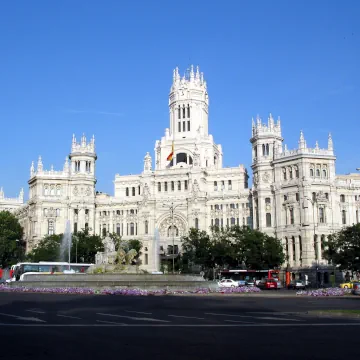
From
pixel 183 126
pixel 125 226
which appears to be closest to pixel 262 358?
pixel 125 226

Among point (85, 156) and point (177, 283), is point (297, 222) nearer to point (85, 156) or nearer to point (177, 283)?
point (85, 156)

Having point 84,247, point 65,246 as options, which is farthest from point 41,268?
point 65,246

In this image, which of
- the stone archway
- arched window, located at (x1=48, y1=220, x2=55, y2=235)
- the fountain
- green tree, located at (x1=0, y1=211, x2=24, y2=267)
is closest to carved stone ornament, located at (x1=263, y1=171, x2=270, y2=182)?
the stone archway

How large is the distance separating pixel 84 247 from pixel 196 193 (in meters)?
27.2

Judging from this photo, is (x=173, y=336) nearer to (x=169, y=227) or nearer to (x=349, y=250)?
(x=349, y=250)

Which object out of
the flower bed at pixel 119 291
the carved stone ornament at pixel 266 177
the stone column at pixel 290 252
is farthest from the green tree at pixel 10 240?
the flower bed at pixel 119 291

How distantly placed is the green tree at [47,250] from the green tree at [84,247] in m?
3.35

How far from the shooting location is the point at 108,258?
203 feet

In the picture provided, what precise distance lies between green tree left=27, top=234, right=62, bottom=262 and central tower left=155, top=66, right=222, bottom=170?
106ft

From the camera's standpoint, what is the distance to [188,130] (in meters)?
141

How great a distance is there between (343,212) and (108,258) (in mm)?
66457

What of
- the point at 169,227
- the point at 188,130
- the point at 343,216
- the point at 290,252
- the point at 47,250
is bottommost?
the point at 290,252

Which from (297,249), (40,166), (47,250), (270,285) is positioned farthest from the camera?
(40,166)

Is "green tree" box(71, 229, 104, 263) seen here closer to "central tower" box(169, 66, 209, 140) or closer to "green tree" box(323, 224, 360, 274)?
"central tower" box(169, 66, 209, 140)
